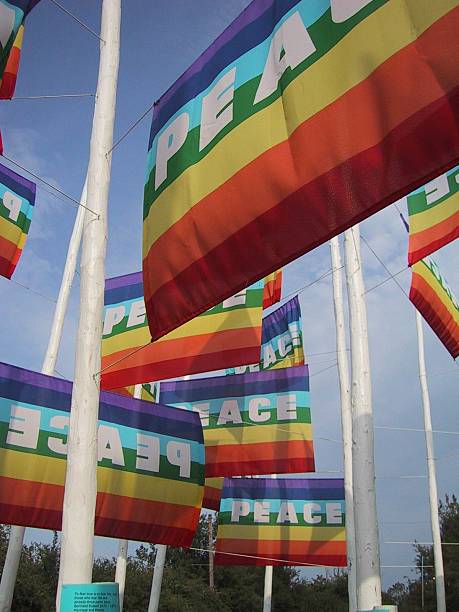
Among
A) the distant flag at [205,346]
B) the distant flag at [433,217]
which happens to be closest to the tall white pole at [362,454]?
the distant flag at [433,217]

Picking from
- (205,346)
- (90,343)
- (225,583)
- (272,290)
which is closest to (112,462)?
(205,346)

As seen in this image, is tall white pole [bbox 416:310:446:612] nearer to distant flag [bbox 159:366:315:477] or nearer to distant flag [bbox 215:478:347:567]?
distant flag [bbox 215:478:347:567]

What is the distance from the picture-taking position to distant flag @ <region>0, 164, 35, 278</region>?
10.4 metres

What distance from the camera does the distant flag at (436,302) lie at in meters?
8.87

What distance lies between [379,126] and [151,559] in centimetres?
3760

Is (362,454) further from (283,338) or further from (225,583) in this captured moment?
(225,583)

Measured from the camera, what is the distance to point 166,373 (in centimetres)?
1052

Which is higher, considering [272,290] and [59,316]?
[272,290]

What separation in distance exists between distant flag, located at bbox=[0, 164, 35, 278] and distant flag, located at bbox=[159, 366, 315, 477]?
4.69 metres

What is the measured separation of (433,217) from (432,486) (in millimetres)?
14648

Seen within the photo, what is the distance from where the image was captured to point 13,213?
10898 millimetres

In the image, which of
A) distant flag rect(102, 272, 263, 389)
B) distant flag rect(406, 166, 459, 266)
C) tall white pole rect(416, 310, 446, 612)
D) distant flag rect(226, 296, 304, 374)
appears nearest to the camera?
distant flag rect(406, 166, 459, 266)

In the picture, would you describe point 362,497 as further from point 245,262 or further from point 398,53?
point 398,53

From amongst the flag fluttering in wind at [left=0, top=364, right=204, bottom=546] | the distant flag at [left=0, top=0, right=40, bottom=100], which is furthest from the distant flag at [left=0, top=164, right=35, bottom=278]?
the distant flag at [left=0, top=0, right=40, bottom=100]
